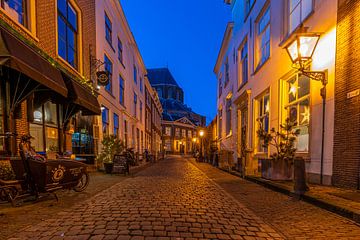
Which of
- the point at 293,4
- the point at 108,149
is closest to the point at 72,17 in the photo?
the point at 108,149

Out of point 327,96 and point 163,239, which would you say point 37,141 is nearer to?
point 163,239

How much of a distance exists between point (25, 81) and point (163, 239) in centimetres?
575

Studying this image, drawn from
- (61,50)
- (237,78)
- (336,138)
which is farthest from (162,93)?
(336,138)

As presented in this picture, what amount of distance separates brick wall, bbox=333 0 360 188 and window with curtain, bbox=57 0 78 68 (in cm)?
943

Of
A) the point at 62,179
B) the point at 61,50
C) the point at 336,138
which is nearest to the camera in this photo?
A: the point at 62,179

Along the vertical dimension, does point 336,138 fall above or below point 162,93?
below

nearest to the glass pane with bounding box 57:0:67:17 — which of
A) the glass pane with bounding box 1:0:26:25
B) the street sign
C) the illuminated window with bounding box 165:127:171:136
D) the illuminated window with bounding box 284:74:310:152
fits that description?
the glass pane with bounding box 1:0:26:25

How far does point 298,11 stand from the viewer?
842 cm

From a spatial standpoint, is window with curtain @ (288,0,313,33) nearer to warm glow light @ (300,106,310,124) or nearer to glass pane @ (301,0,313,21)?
glass pane @ (301,0,313,21)

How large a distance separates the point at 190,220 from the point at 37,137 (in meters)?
6.33

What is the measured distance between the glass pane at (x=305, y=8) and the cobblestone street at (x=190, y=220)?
6027 mm

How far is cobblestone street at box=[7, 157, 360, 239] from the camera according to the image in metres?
3.16

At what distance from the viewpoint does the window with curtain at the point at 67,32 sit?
9320 millimetres

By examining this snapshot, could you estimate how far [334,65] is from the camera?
6258 mm
